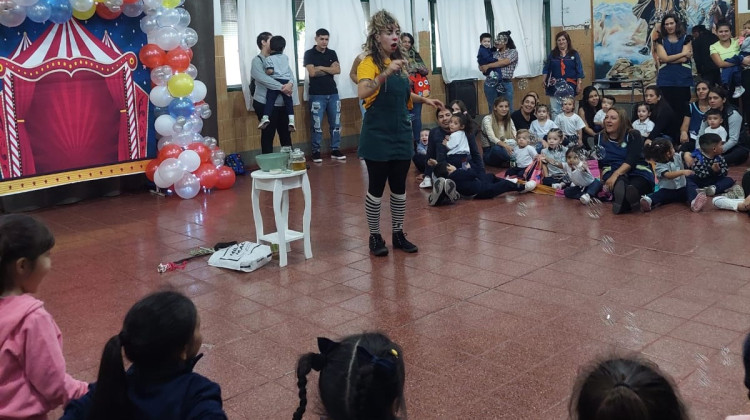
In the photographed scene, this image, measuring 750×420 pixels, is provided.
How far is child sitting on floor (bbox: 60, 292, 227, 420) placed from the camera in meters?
1.65

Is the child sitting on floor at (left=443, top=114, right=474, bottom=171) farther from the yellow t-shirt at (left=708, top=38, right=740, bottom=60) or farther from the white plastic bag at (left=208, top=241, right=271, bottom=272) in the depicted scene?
the yellow t-shirt at (left=708, top=38, right=740, bottom=60)

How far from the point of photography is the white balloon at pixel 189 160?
7.29 meters

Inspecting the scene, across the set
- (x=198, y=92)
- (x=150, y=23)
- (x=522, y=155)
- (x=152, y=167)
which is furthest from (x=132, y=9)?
(x=522, y=155)

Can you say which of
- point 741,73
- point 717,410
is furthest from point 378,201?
point 741,73

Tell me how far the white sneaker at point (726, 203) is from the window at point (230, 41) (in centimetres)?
557

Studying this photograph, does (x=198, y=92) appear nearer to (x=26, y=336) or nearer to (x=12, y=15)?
(x=12, y=15)

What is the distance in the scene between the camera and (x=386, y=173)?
192 inches

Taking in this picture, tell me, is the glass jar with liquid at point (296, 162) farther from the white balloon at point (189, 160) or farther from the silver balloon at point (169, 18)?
the silver balloon at point (169, 18)

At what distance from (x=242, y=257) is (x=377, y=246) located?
0.90 meters

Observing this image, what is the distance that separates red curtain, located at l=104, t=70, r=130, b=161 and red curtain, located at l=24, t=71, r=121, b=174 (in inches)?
1.2

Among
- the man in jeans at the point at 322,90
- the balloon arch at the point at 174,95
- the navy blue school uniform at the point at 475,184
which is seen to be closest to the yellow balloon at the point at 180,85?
the balloon arch at the point at 174,95

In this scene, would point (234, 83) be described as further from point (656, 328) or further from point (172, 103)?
point (656, 328)

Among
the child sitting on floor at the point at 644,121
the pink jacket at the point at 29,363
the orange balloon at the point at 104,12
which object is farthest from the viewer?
the child sitting on floor at the point at 644,121

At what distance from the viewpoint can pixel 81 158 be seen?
Answer: 6.99 m
